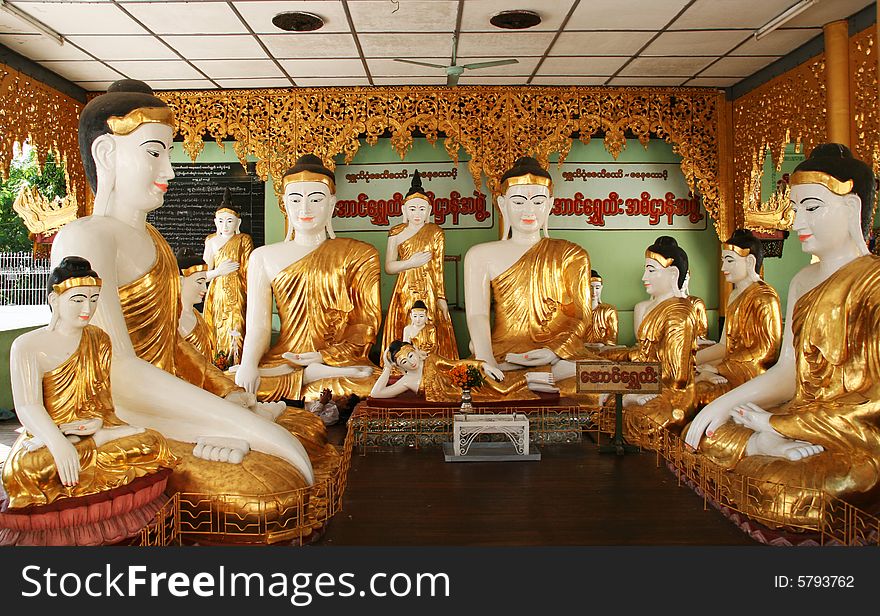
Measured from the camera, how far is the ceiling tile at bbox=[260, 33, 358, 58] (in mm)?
5488

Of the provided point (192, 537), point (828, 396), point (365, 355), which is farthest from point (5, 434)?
point (828, 396)

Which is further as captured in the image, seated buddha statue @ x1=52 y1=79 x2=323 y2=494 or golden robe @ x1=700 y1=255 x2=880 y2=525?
seated buddha statue @ x1=52 y1=79 x2=323 y2=494

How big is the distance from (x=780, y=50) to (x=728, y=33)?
0.65 meters

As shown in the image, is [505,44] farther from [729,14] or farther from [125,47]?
[125,47]

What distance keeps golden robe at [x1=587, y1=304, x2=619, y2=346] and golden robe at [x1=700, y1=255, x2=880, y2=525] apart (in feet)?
11.9

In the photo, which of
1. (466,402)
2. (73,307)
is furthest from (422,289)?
(73,307)

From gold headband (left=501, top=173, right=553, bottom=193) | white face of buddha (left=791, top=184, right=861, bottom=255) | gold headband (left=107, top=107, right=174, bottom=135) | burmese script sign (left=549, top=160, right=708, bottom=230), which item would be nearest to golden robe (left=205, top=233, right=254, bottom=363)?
gold headband (left=501, top=173, right=553, bottom=193)

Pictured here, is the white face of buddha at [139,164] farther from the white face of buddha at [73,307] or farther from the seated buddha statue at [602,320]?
the seated buddha statue at [602,320]

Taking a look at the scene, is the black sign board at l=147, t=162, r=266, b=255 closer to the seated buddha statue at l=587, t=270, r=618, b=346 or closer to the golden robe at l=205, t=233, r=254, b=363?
the golden robe at l=205, t=233, r=254, b=363

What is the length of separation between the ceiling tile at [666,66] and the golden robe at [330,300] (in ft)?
9.14

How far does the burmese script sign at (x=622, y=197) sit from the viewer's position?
24.6ft

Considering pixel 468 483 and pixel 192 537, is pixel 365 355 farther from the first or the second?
pixel 192 537

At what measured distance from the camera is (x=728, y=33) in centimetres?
544

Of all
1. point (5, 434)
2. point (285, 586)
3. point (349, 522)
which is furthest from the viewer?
point (5, 434)
